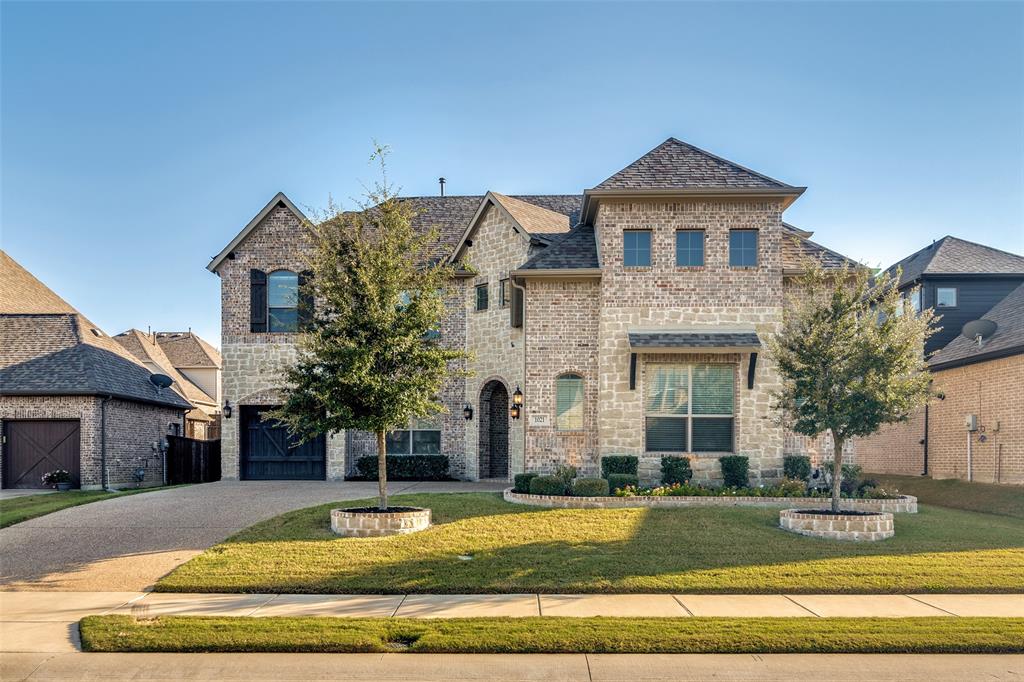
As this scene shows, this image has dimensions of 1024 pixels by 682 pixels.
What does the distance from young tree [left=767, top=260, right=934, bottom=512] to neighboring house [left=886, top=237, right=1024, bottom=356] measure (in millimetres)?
12635

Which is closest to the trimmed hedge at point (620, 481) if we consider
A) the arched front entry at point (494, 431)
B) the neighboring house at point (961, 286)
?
the arched front entry at point (494, 431)

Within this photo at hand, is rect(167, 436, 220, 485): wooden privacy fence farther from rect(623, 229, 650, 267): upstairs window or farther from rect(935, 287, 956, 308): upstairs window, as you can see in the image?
rect(935, 287, 956, 308): upstairs window


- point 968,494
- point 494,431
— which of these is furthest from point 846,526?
point 494,431

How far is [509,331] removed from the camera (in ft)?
65.7

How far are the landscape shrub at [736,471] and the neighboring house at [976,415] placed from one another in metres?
5.62

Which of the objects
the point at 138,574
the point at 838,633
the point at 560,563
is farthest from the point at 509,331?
the point at 838,633

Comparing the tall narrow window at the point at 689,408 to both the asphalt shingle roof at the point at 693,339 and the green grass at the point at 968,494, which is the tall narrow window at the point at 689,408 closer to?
the asphalt shingle roof at the point at 693,339

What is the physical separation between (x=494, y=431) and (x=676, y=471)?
6.76 metres

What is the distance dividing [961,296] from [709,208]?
12.7 metres

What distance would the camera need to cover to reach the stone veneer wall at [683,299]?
1672cm

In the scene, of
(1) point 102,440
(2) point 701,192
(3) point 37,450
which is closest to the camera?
(2) point 701,192

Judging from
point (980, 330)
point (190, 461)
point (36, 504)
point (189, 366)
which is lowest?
point (190, 461)

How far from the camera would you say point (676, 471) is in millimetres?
16266

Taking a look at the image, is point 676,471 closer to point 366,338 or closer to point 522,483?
point 522,483
